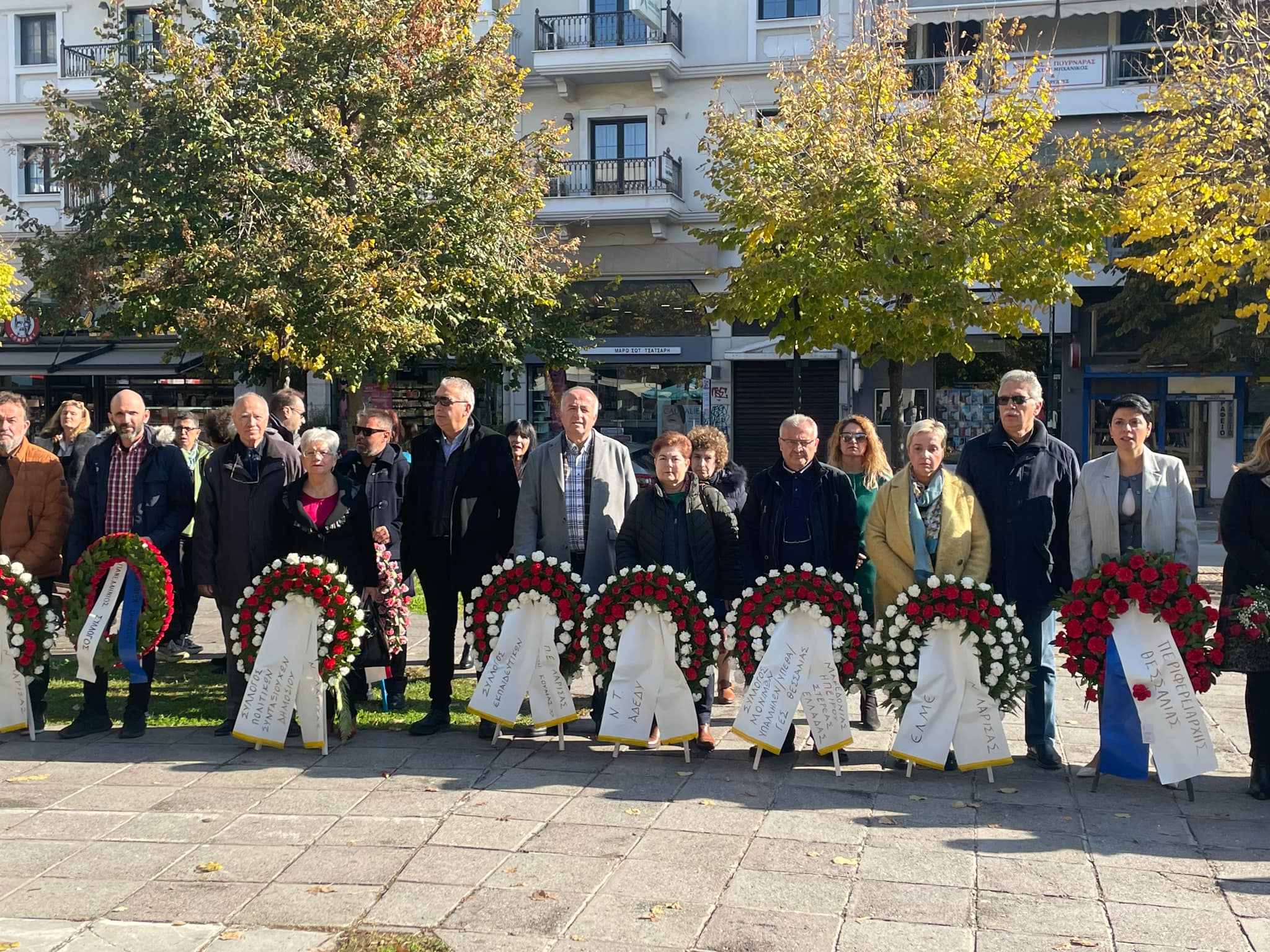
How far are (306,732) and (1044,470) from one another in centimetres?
436

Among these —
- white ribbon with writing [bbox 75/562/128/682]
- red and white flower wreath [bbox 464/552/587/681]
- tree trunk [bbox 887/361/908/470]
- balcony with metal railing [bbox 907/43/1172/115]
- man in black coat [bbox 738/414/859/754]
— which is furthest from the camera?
balcony with metal railing [bbox 907/43/1172/115]

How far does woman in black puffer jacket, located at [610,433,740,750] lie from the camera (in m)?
6.89

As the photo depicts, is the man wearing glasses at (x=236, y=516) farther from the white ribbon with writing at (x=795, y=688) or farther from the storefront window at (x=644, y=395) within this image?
the storefront window at (x=644, y=395)

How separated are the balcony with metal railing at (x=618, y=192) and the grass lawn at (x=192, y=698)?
16625 mm

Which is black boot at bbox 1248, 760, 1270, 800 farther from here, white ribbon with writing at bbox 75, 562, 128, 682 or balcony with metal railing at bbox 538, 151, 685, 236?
balcony with metal railing at bbox 538, 151, 685, 236

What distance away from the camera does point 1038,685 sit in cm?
662

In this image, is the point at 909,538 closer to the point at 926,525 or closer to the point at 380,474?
the point at 926,525

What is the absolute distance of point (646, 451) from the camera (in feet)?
74.2

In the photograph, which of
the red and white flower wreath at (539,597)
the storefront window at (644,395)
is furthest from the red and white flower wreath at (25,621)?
the storefront window at (644,395)

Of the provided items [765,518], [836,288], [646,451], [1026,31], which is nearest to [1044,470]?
[765,518]

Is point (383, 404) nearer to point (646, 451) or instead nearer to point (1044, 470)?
point (646, 451)

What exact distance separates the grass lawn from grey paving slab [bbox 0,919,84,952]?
117 inches

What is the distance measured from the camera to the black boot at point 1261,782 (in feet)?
19.6

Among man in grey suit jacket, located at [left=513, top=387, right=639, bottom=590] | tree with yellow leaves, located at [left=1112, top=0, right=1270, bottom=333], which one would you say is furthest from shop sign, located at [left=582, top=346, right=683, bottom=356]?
man in grey suit jacket, located at [left=513, top=387, right=639, bottom=590]
